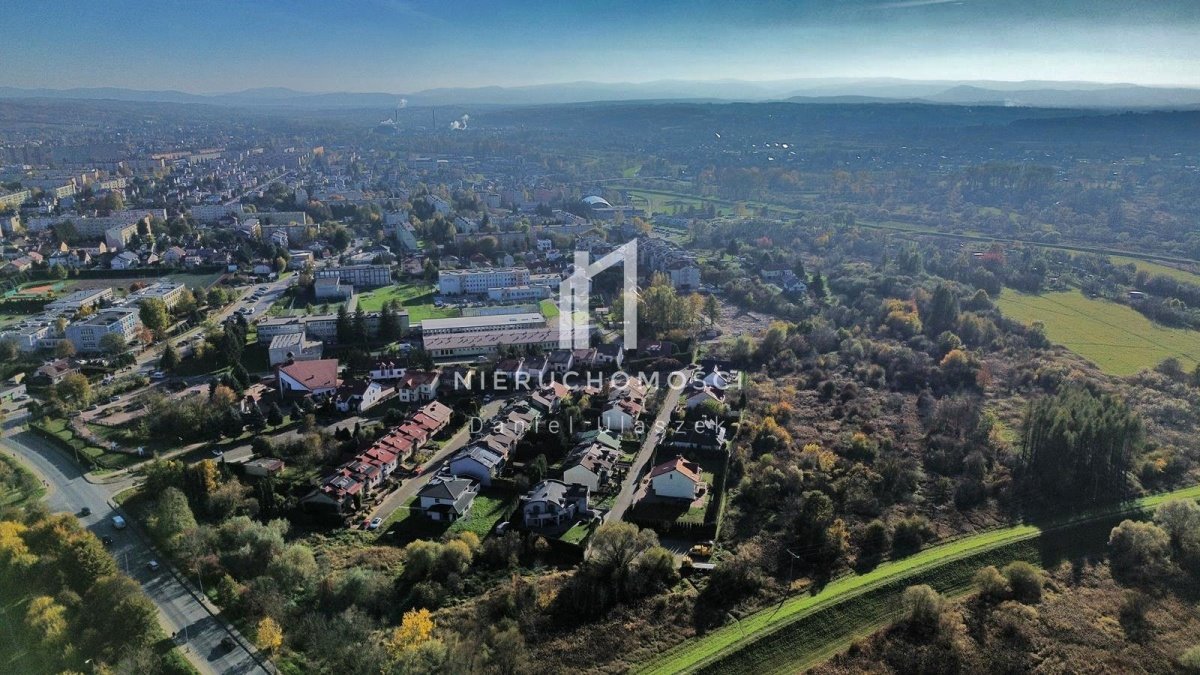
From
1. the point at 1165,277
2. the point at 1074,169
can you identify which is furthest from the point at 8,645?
the point at 1074,169

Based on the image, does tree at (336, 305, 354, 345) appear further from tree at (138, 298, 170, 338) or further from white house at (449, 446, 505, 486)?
white house at (449, 446, 505, 486)

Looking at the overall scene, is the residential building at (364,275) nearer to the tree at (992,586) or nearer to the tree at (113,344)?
the tree at (113,344)

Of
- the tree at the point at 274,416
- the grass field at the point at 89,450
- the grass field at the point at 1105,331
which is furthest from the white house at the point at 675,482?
the grass field at the point at 1105,331

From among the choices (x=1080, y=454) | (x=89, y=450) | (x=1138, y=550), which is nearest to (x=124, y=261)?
(x=89, y=450)

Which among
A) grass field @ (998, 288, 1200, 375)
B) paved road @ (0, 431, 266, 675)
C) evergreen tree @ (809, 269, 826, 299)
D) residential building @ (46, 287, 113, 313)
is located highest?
residential building @ (46, 287, 113, 313)

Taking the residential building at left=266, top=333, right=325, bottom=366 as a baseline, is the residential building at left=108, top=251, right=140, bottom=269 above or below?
above

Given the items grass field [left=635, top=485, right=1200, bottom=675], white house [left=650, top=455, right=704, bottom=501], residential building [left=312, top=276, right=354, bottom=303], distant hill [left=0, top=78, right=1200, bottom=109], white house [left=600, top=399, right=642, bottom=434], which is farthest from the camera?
distant hill [left=0, top=78, right=1200, bottom=109]

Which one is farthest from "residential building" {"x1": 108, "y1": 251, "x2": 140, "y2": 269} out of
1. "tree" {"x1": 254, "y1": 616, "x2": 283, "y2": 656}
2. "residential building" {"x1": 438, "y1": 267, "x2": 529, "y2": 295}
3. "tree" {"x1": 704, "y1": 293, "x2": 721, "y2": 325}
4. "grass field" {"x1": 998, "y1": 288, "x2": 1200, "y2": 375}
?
"grass field" {"x1": 998, "y1": 288, "x2": 1200, "y2": 375}

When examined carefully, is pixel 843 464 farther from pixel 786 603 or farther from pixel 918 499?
pixel 786 603
